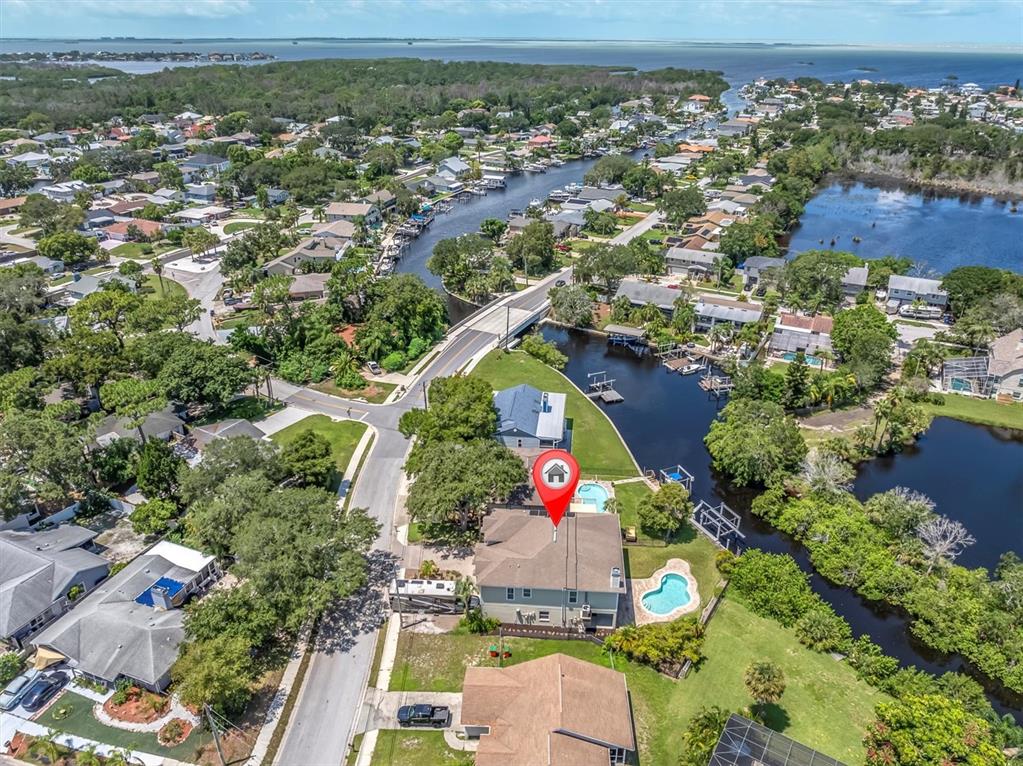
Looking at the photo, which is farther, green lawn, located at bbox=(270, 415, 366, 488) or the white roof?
green lawn, located at bbox=(270, 415, 366, 488)

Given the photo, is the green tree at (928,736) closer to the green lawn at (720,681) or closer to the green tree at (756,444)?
the green lawn at (720,681)

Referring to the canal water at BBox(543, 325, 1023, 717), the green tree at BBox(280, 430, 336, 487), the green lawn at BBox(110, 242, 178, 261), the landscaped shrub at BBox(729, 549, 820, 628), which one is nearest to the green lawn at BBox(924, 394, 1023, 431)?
the canal water at BBox(543, 325, 1023, 717)

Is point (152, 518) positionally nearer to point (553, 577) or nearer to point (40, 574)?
point (40, 574)

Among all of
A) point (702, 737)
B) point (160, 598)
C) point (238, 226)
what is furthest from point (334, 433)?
point (238, 226)

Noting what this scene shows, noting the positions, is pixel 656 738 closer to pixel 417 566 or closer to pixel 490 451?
pixel 417 566

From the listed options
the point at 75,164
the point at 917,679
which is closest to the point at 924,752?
the point at 917,679

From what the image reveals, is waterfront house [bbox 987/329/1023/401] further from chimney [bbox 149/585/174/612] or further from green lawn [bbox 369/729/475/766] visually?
chimney [bbox 149/585/174/612]
